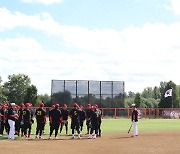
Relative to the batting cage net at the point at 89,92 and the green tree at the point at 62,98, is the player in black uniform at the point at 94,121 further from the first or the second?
the batting cage net at the point at 89,92

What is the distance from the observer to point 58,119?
2339 centimetres

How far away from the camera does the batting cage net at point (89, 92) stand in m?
62.6

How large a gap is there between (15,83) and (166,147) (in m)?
114

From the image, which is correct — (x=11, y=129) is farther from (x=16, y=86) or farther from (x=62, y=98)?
(x=16, y=86)

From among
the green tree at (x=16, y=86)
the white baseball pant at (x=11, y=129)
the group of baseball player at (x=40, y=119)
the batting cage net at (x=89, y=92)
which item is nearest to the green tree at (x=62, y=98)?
the batting cage net at (x=89, y=92)

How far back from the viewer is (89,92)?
65250mm

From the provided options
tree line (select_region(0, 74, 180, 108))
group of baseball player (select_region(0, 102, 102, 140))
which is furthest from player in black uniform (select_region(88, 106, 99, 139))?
tree line (select_region(0, 74, 180, 108))

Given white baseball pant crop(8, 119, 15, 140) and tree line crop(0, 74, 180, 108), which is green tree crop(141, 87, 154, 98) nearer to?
tree line crop(0, 74, 180, 108)

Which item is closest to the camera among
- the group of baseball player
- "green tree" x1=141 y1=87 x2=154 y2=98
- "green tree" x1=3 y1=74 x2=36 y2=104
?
the group of baseball player

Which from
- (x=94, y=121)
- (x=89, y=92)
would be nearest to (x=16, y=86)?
(x=89, y=92)

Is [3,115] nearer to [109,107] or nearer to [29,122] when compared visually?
[29,122]

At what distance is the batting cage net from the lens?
62.6 meters

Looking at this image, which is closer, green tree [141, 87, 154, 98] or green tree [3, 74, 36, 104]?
Answer: green tree [3, 74, 36, 104]

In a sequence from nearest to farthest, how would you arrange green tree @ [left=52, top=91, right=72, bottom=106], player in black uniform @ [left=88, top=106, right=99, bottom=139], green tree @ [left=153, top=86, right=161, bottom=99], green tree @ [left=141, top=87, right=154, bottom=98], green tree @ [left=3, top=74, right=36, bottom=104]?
player in black uniform @ [left=88, top=106, right=99, bottom=139], green tree @ [left=52, top=91, right=72, bottom=106], green tree @ [left=3, top=74, right=36, bottom=104], green tree @ [left=153, top=86, right=161, bottom=99], green tree @ [left=141, top=87, right=154, bottom=98]
